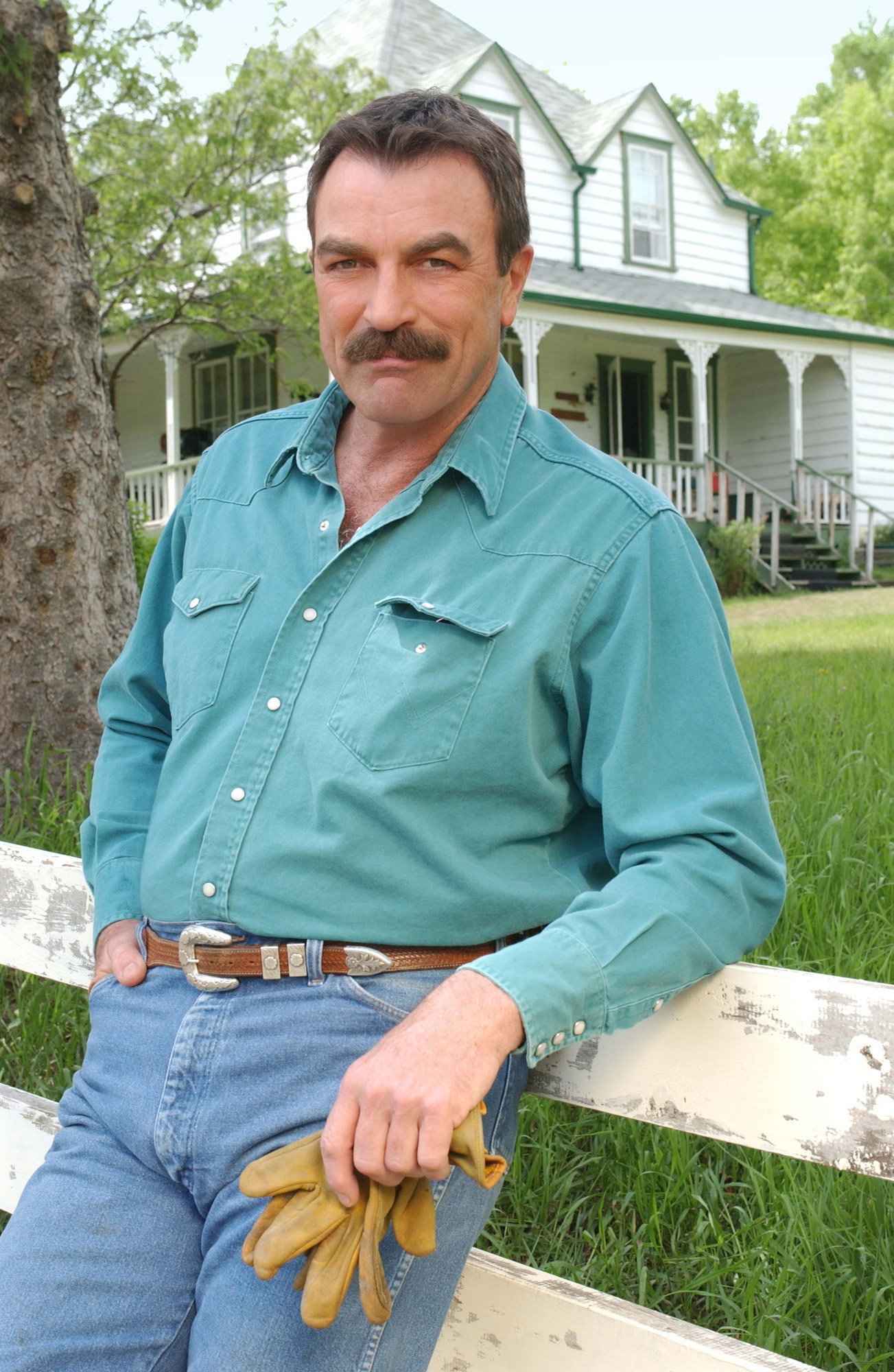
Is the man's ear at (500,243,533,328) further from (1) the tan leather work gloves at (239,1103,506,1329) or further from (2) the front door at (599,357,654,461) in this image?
(2) the front door at (599,357,654,461)

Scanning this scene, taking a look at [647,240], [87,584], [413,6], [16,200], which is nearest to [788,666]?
[87,584]

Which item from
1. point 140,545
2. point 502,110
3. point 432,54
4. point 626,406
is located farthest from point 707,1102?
point 432,54

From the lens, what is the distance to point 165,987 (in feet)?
6.46

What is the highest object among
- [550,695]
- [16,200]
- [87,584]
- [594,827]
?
[16,200]

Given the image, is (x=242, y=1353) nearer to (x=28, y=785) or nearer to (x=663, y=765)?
(x=663, y=765)

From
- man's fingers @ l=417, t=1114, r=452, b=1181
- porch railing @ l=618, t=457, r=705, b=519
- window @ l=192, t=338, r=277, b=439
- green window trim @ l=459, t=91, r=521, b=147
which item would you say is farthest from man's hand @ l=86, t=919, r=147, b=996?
green window trim @ l=459, t=91, r=521, b=147

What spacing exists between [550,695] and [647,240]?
2166 centimetres

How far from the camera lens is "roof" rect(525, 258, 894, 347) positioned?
18516 mm

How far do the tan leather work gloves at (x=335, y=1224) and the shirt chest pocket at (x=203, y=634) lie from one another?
0.78 m

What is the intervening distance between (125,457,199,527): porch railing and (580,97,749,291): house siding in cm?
730

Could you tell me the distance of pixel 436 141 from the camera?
1976mm

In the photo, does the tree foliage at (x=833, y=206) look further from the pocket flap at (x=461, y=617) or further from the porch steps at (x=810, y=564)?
the pocket flap at (x=461, y=617)

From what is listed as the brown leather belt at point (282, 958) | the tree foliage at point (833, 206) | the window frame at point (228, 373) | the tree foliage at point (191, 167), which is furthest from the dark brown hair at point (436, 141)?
the tree foliage at point (833, 206)

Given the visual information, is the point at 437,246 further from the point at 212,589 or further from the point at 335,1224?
the point at 335,1224
